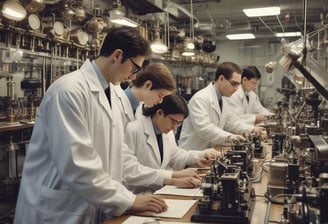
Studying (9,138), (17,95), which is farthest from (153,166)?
(17,95)

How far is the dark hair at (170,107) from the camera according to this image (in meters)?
2.47

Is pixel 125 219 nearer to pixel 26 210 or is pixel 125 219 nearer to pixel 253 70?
pixel 26 210

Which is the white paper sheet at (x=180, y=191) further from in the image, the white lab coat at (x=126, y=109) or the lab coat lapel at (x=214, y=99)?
the lab coat lapel at (x=214, y=99)

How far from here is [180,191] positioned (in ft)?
6.89

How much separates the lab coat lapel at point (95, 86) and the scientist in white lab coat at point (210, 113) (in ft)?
6.23

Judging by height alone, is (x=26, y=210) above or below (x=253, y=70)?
below

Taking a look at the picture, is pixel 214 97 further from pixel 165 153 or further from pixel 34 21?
pixel 34 21

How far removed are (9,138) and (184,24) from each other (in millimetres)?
6814

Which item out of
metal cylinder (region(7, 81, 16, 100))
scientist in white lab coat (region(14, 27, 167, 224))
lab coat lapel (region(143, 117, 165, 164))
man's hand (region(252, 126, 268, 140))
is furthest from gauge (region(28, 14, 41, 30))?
scientist in white lab coat (region(14, 27, 167, 224))

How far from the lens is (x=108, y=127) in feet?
6.08

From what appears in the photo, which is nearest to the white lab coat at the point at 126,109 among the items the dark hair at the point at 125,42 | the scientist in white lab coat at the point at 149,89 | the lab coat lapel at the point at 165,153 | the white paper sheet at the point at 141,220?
the scientist in white lab coat at the point at 149,89

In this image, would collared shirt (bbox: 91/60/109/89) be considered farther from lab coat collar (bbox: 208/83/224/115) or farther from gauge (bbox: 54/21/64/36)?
gauge (bbox: 54/21/64/36)

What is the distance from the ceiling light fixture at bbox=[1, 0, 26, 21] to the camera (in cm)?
386

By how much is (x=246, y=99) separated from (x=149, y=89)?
13.4ft
